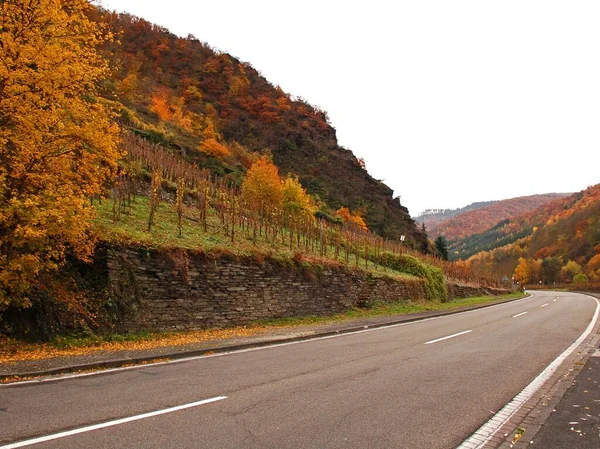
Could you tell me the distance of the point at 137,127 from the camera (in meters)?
47.6

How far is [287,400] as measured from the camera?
6.15 m

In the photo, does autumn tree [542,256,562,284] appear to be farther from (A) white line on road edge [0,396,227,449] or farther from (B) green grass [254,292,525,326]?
(A) white line on road edge [0,396,227,449]

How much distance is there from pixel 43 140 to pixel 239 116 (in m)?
85.4

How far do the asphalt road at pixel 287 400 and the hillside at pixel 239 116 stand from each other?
5265cm

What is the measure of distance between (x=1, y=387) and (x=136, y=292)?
6.09 meters

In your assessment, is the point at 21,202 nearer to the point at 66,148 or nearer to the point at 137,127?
the point at 66,148

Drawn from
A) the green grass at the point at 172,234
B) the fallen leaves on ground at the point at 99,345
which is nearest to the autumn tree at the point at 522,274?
the green grass at the point at 172,234

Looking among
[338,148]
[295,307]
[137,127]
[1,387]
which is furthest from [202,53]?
[1,387]

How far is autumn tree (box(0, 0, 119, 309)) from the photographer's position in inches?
388

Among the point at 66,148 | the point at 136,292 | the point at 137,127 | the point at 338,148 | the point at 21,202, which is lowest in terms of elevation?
the point at 136,292

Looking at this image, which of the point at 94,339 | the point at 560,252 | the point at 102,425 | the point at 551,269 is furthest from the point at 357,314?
the point at 560,252

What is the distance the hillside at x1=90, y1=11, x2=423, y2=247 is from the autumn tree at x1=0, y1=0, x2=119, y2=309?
4882 centimetres

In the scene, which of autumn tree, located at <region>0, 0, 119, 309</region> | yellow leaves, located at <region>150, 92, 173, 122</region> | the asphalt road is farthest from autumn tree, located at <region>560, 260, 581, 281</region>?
autumn tree, located at <region>0, 0, 119, 309</region>

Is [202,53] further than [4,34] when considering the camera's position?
Yes
